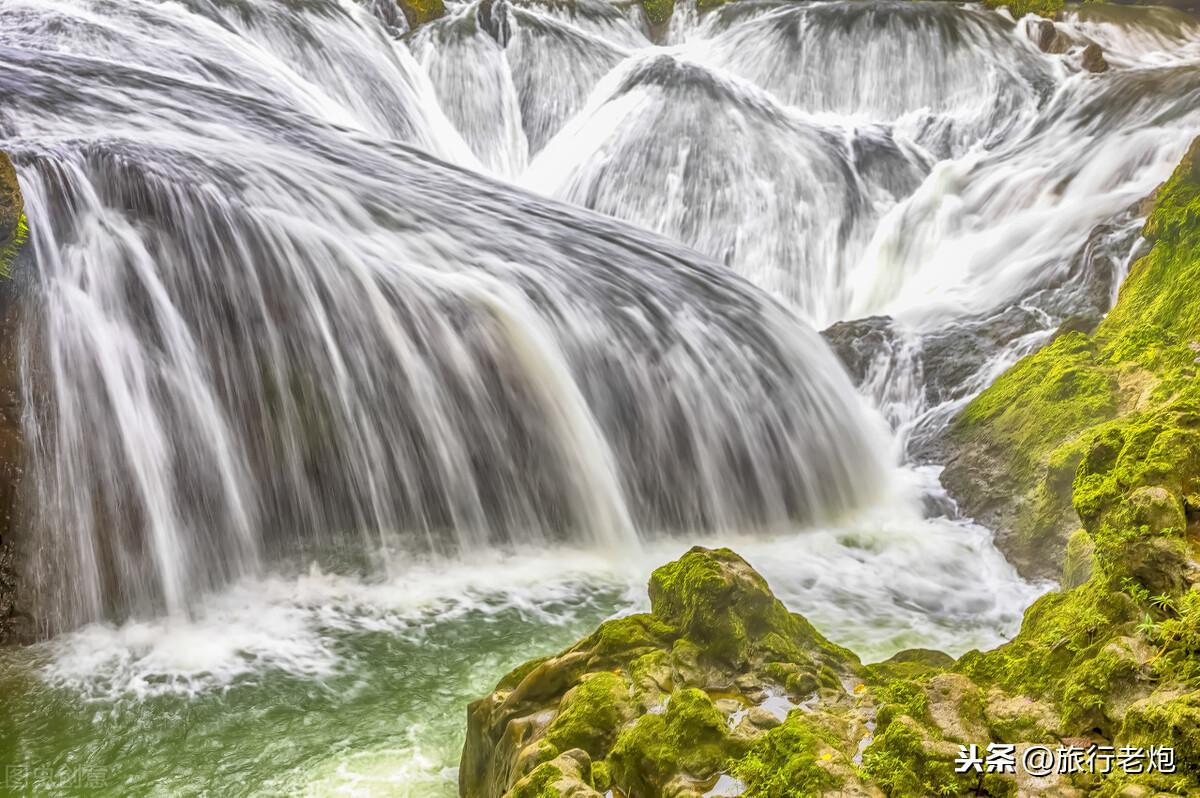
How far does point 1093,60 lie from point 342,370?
13802 millimetres

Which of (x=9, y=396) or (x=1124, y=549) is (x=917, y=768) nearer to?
(x=1124, y=549)

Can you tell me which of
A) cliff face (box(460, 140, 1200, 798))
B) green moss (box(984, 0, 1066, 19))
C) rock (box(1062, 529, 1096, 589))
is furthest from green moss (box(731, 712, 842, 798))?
green moss (box(984, 0, 1066, 19))

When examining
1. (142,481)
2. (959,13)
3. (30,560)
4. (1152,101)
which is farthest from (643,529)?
(959,13)

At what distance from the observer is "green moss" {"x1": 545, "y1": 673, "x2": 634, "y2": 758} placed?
256 cm

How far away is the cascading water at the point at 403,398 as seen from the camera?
3973mm

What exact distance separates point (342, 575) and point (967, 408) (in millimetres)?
4977

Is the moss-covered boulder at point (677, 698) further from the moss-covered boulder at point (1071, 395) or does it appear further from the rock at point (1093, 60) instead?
the rock at point (1093, 60)

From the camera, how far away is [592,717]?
2.61 m

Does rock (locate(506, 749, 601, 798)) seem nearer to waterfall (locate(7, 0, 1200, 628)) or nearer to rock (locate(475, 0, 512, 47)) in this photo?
waterfall (locate(7, 0, 1200, 628))

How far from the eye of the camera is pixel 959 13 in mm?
15094

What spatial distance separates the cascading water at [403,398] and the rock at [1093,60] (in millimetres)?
3485

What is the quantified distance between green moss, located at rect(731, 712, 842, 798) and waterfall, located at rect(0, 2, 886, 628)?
3.08m

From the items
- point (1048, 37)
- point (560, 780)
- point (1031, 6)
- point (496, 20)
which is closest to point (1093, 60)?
point (1048, 37)

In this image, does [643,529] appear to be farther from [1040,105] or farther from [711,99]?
[1040,105]
